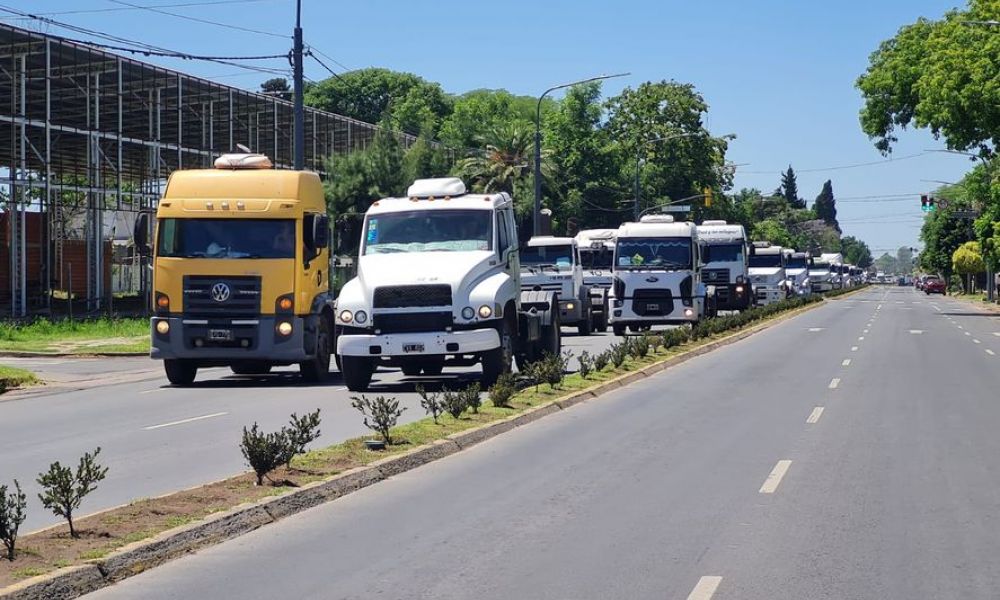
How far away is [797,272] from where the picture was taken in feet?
289

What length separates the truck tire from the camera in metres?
24.8

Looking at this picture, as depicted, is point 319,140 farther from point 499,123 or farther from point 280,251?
point 499,123

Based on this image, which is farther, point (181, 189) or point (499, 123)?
point (499, 123)

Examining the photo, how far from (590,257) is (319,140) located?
67.2ft

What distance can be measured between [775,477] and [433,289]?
9.50 metres

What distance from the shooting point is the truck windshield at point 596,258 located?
48.1 meters

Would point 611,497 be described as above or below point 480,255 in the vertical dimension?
below

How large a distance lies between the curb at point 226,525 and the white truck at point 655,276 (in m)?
23.4

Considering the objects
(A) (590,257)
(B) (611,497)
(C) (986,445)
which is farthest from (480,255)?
(A) (590,257)

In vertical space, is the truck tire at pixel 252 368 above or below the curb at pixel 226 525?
below

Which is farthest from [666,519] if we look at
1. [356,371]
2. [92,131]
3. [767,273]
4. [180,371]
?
[767,273]

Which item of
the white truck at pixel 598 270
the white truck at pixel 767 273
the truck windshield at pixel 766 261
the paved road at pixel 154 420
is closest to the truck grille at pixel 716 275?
the white truck at pixel 598 270

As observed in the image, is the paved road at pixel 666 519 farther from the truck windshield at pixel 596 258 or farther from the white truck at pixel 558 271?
the truck windshield at pixel 596 258

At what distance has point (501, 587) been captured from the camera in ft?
25.7
